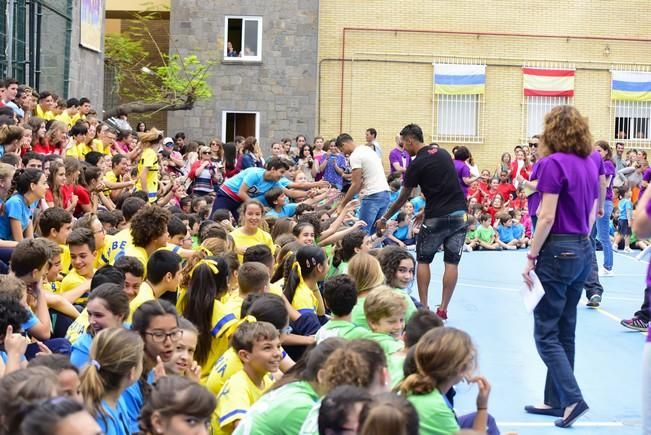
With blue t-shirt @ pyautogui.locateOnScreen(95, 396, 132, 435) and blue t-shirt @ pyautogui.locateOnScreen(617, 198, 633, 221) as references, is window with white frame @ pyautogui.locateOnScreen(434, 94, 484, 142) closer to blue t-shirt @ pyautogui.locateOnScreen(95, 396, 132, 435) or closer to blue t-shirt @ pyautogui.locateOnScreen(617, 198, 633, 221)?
blue t-shirt @ pyautogui.locateOnScreen(617, 198, 633, 221)

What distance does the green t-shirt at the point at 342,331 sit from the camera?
276 inches

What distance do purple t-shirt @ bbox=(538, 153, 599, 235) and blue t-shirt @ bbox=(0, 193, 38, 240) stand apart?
4427 mm

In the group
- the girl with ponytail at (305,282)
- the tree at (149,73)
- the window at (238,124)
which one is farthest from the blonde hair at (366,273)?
the window at (238,124)

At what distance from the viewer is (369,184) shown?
14.0 metres

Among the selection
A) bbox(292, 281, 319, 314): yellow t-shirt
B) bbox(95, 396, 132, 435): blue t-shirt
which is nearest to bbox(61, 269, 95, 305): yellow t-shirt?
bbox(292, 281, 319, 314): yellow t-shirt

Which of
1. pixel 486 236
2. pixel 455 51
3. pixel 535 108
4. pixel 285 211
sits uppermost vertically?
pixel 455 51

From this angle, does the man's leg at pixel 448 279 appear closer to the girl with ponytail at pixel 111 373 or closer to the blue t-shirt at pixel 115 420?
the blue t-shirt at pixel 115 420

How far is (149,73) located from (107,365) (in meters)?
27.0

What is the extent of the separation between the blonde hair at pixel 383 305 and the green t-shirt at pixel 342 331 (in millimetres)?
115

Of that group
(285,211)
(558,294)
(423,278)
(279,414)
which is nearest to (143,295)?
(279,414)

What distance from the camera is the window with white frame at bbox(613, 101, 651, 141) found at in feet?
105

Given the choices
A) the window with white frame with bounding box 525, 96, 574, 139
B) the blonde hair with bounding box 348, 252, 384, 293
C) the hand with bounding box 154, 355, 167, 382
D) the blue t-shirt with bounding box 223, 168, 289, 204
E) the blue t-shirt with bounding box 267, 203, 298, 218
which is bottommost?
the hand with bounding box 154, 355, 167, 382

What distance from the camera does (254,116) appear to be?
31484 mm

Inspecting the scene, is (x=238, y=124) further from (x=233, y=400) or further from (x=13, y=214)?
(x=233, y=400)
